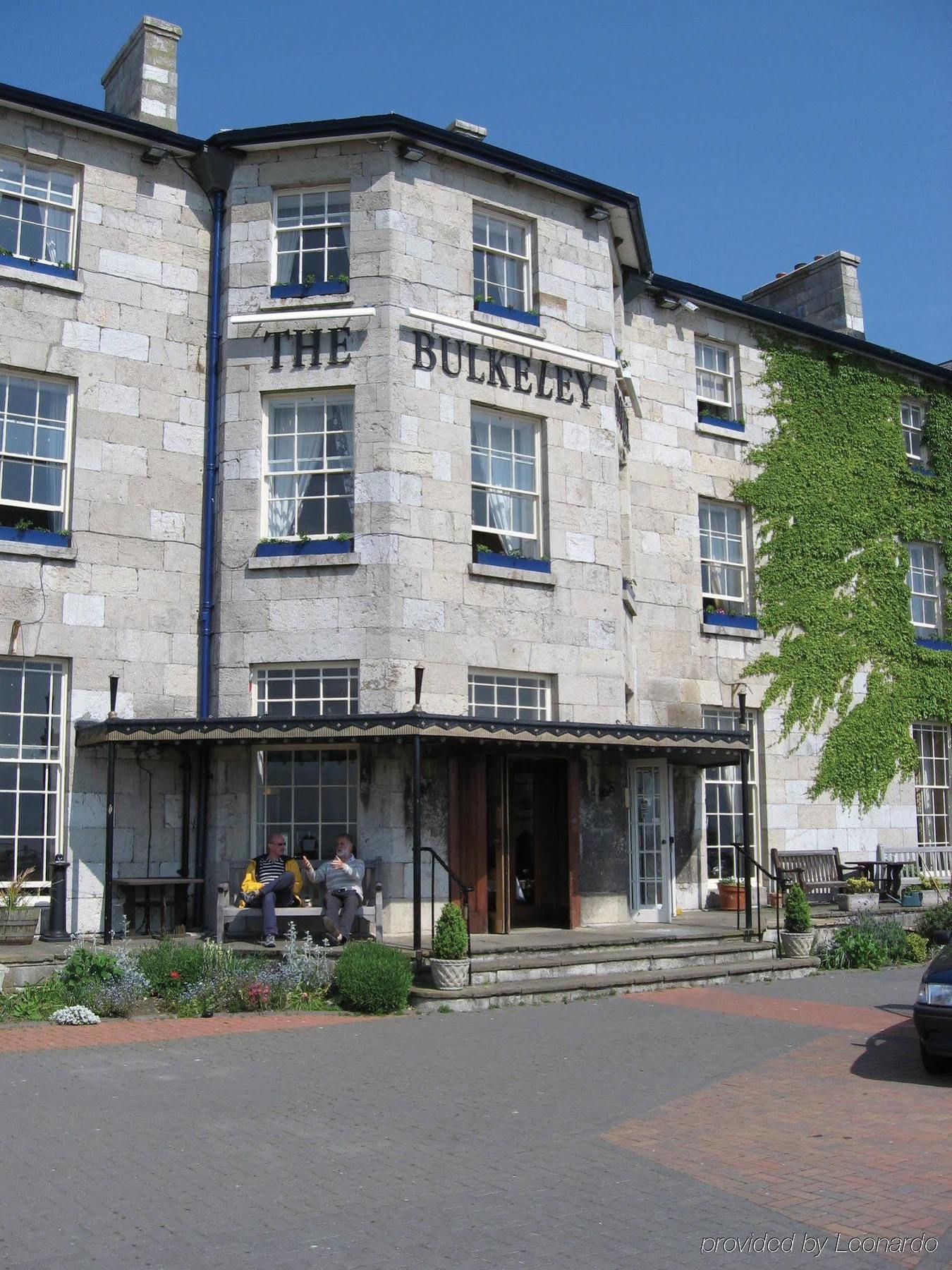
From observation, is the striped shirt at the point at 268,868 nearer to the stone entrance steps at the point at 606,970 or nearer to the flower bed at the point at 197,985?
the flower bed at the point at 197,985

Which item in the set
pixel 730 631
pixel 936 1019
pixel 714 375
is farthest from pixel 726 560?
pixel 936 1019

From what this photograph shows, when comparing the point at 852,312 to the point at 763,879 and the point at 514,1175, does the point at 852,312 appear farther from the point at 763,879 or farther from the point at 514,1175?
the point at 514,1175

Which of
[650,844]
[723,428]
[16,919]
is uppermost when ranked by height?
[723,428]

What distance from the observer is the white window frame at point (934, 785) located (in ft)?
76.4

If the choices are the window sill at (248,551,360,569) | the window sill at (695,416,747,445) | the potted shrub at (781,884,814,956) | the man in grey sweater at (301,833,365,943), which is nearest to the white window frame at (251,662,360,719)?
the window sill at (248,551,360,569)

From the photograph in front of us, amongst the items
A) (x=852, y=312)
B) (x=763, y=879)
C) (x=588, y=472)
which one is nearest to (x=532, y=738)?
(x=588, y=472)

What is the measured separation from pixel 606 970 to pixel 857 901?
22.0 feet

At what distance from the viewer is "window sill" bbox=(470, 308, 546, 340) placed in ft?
57.7

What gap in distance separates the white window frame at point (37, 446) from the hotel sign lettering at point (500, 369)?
186 inches

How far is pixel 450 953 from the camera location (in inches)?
507

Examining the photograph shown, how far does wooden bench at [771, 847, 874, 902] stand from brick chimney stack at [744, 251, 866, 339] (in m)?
10.1

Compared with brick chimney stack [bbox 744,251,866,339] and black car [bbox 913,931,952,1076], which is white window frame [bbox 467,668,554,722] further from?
brick chimney stack [bbox 744,251,866,339]

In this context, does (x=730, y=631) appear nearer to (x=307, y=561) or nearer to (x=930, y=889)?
(x=930, y=889)

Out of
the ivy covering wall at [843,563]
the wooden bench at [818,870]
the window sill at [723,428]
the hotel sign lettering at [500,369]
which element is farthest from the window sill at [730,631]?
the hotel sign lettering at [500,369]
